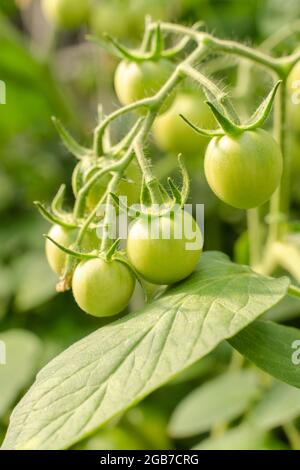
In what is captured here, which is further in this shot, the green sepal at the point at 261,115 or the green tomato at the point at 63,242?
the green tomato at the point at 63,242

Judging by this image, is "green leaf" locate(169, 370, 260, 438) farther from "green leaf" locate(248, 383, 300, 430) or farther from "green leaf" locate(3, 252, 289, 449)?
"green leaf" locate(3, 252, 289, 449)

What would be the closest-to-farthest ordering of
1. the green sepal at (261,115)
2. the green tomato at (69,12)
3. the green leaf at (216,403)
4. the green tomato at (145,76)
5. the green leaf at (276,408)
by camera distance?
the green sepal at (261,115), the green tomato at (145,76), the green leaf at (276,408), the green leaf at (216,403), the green tomato at (69,12)

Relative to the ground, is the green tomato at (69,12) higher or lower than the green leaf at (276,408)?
higher

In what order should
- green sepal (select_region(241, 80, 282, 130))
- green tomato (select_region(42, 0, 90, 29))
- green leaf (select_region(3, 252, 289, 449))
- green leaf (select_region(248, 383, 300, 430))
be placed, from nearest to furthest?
green leaf (select_region(3, 252, 289, 449)) → green sepal (select_region(241, 80, 282, 130)) → green leaf (select_region(248, 383, 300, 430)) → green tomato (select_region(42, 0, 90, 29))

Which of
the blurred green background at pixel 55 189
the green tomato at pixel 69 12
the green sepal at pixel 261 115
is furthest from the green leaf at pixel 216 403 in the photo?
the green tomato at pixel 69 12

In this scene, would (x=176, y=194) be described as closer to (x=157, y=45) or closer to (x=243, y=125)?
Answer: (x=243, y=125)

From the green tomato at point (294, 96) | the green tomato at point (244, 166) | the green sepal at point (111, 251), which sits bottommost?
the green sepal at point (111, 251)

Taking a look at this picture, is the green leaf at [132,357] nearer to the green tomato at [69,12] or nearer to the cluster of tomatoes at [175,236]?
the cluster of tomatoes at [175,236]

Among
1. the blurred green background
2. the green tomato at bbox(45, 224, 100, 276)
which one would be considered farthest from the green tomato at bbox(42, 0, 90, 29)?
the green tomato at bbox(45, 224, 100, 276)
